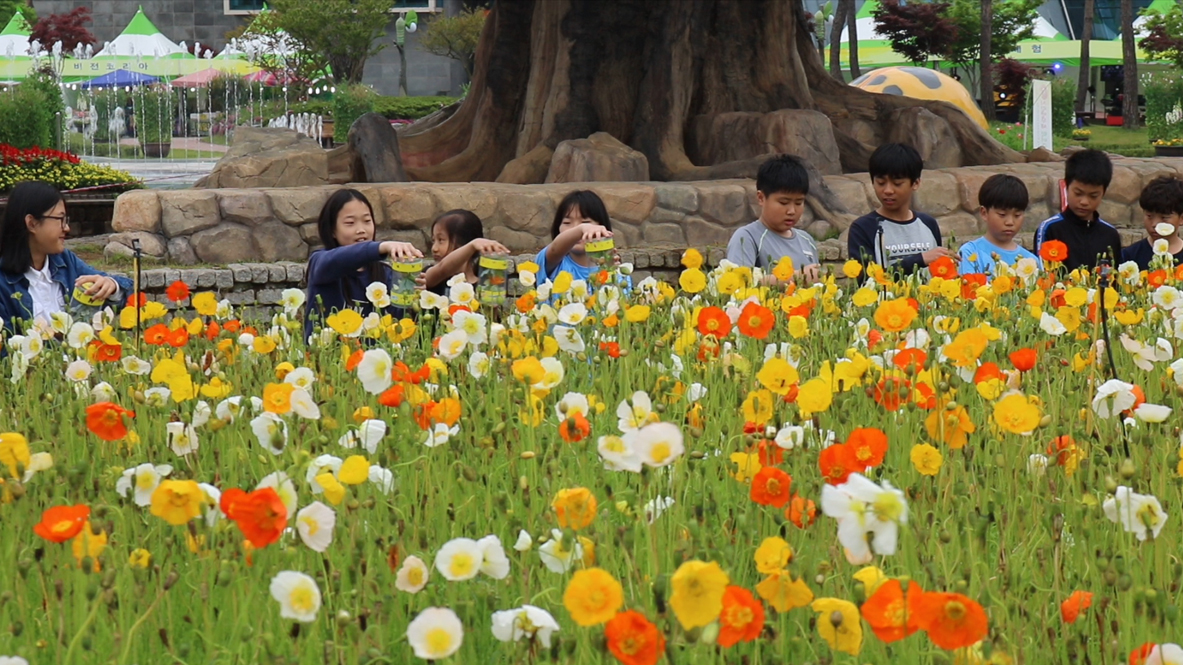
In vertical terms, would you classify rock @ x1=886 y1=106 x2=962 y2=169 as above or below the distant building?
below

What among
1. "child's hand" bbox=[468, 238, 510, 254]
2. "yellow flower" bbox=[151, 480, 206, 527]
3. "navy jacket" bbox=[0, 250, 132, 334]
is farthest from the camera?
"navy jacket" bbox=[0, 250, 132, 334]


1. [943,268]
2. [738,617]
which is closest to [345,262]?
[943,268]

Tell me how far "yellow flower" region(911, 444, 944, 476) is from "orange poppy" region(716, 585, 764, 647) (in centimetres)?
69

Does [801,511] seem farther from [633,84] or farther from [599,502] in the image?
[633,84]

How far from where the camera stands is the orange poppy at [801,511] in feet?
6.82

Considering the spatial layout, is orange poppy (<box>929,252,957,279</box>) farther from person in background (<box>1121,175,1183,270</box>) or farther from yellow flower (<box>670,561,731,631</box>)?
yellow flower (<box>670,561,731,631</box>)

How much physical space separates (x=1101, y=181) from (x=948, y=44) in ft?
129

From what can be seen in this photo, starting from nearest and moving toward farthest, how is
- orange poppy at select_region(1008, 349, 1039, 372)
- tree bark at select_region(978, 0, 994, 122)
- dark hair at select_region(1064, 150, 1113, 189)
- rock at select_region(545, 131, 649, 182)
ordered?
orange poppy at select_region(1008, 349, 1039, 372) → dark hair at select_region(1064, 150, 1113, 189) → rock at select_region(545, 131, 649, 182) → tree bark at select_region(978, 0, 994, 122)

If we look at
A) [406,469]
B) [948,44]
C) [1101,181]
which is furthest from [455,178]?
[948,44]

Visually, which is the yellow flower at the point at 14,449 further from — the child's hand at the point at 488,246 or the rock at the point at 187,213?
the rock at the point at 187,213

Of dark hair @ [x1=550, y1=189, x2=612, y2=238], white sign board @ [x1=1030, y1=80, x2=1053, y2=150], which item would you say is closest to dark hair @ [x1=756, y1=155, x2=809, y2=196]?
dark hair @ [x1=550, y1=189, x2=612, y2=238]

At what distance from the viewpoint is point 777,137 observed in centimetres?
1098

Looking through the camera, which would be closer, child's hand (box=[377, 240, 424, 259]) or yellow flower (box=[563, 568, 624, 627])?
yellow flower (box=[563, 568, 624, 627])

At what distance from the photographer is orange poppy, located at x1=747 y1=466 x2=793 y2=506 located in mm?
1980
